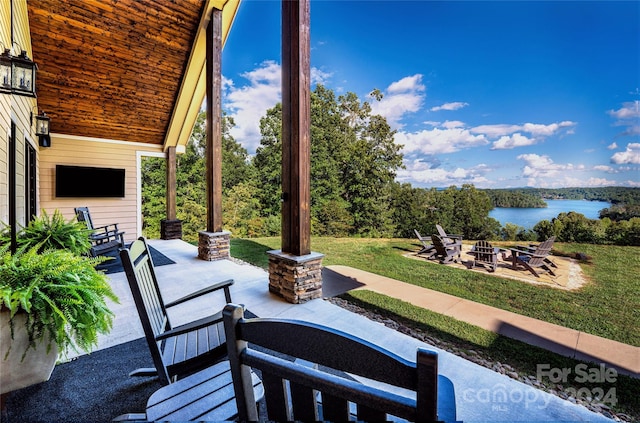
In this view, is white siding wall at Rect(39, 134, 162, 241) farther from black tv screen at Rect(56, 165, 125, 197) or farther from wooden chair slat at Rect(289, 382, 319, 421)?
wooden chair slat at Rect(289, 382, 319, 421)

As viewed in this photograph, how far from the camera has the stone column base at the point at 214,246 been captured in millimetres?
5699

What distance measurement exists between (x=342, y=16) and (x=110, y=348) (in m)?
14.3

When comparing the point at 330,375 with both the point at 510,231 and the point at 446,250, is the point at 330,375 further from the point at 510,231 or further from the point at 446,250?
the point at 510,231

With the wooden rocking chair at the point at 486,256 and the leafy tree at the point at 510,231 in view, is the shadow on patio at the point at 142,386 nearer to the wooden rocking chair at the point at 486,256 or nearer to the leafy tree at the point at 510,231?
the wooden rocking chair at the point at 486,256

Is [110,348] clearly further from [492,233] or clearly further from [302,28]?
[492,233]

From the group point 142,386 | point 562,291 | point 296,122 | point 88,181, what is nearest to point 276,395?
point 142,386

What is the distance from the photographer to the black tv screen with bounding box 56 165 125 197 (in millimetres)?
7262

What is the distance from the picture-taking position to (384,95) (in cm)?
1477

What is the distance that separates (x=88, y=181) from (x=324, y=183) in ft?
30.3

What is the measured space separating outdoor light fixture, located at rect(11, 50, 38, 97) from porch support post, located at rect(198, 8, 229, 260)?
3281 mm

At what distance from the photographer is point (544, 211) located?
7.45 meters

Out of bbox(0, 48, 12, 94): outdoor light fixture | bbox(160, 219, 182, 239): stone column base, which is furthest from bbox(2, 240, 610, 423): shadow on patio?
bbox(160, 219, 182, 239): stone column base

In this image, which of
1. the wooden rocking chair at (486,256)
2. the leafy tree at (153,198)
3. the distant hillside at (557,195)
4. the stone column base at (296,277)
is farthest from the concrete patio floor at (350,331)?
the leafy tree at (153,198)

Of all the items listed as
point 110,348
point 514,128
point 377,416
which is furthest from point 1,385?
point 514,128
